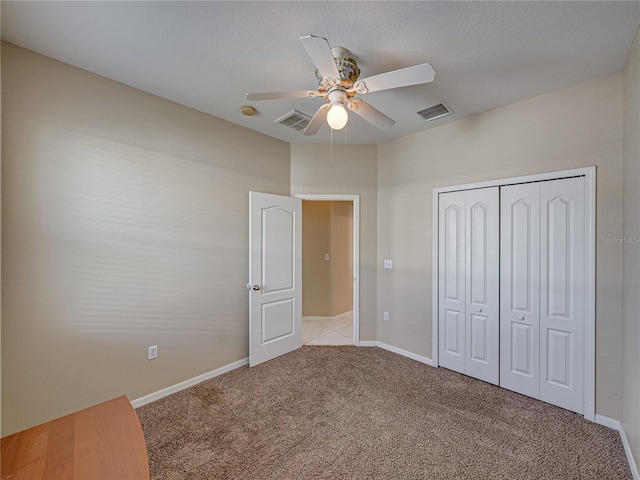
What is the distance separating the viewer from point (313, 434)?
7.09ft

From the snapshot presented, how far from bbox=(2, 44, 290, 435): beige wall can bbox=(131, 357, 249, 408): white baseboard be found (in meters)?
0.04

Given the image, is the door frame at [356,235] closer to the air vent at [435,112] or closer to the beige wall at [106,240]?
the beige wall at [106,240]

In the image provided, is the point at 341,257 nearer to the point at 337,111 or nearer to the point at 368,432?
the point at 368,432

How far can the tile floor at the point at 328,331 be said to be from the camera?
4.16 m

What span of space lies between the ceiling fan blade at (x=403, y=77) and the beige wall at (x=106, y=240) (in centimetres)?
194

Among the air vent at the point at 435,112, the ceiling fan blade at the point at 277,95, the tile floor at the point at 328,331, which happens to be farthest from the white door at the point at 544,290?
the ceiling fan blade at the point at 277,95

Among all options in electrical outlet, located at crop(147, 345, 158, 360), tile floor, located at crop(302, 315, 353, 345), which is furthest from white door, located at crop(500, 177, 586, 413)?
electrical outlet, located at crop(147, 345, 158, 360)

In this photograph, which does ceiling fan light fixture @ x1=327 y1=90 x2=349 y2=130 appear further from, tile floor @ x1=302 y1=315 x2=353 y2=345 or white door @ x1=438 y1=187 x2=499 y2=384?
tile floor @ x1=302 y1=315 x2=353 y2=345

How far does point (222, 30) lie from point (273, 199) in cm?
189

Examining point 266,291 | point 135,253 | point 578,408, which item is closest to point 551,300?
point 578,408

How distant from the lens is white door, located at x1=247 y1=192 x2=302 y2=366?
3.36 metres

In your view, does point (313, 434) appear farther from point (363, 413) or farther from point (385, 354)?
point (385, 354)

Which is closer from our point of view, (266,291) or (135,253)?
(135,253)

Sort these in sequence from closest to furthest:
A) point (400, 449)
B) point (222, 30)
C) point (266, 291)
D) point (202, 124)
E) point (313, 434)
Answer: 1. point (222, 30)
2. point (400, 449)
3. point (313, 434)
4. point (202, 124)
5. point (266, 291)
